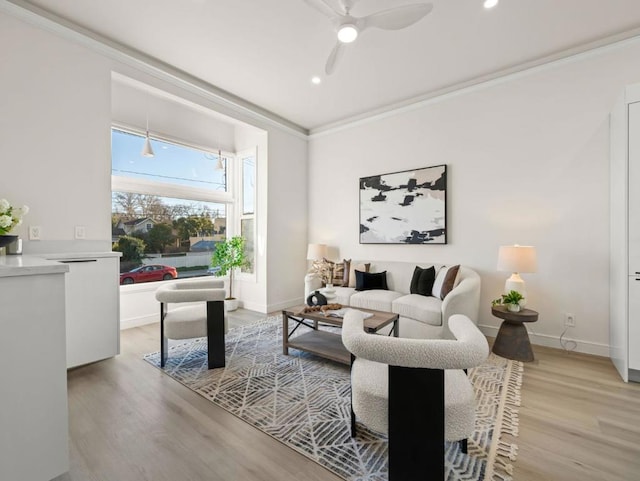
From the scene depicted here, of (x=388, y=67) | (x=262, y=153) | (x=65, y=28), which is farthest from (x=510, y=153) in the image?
(x=65, y=28)

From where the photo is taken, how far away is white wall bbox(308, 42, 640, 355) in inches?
119

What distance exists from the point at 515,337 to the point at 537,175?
183 cm

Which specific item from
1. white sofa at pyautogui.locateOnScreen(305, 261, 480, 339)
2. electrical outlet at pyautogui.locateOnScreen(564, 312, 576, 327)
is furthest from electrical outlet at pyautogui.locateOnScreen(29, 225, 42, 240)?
electrical outlet at pyautogui.locateOnScreen(564, 312, 576, 327)

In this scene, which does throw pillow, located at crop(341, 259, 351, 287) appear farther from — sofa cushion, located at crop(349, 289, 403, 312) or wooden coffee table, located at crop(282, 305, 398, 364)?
wooden coffee table, located at crop(282, 305, 398, 364)

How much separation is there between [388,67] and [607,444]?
3.82 metres

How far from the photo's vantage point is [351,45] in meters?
3.13

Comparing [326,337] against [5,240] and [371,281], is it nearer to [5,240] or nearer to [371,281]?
[371,281]

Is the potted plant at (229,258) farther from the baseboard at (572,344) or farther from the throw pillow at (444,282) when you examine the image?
the baseboard at (572,344)

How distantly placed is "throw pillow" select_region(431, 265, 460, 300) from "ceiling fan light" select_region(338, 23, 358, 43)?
2646 mm

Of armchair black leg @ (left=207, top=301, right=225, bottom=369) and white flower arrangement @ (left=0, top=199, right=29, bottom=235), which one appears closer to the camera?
white flower arrangement @ (left=0, top=199, right=29, bottom=235)

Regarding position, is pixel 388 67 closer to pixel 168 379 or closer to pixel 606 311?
pixel 606 311

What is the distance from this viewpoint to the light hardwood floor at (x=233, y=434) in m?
1.54

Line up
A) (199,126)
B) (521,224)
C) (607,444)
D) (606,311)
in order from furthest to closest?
(199,126) < (521,224) < (606,311) < (607,444)

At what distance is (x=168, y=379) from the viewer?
8.32 feet
